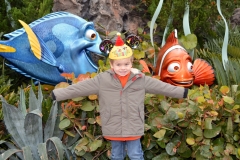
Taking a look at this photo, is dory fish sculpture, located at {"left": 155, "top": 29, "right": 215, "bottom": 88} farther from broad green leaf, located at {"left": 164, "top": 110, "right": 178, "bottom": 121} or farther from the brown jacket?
the brown jacket

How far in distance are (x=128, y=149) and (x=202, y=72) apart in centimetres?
122

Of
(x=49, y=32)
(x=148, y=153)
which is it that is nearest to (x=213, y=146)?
(x=148, y=153)

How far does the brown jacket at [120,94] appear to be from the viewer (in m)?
2.66

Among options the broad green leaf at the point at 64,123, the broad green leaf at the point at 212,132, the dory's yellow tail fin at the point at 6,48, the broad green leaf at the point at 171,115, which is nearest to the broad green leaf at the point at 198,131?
the broad green leaf at the point at 212,132

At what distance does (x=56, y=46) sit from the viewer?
369 cm

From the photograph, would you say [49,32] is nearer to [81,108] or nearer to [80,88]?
[81,108]

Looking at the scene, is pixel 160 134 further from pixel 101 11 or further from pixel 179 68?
pixel 101 11

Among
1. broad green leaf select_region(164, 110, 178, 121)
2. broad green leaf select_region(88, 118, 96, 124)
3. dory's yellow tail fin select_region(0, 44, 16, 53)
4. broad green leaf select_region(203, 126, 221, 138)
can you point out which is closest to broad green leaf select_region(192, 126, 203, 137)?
broad green leaf select_region(203, 126, 221, 138)

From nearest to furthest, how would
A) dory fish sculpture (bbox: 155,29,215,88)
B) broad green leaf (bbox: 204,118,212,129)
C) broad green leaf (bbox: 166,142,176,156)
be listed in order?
broad green leaf (bbox: 204,118,212,129) < broad green leaf (bbox: 166,142,176,156) < dory fish sculpture (bbox: 155,29,215,88)

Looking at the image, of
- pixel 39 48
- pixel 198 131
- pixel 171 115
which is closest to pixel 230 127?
pixel 198 131

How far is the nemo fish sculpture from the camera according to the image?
3498 millimetres

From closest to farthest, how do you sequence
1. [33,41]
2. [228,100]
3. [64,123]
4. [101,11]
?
[228,100] → [64,123] → [33,41] → [101,11]

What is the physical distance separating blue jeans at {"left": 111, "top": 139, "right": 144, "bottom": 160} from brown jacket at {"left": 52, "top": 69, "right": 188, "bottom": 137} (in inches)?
5.2

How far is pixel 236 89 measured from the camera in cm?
324
